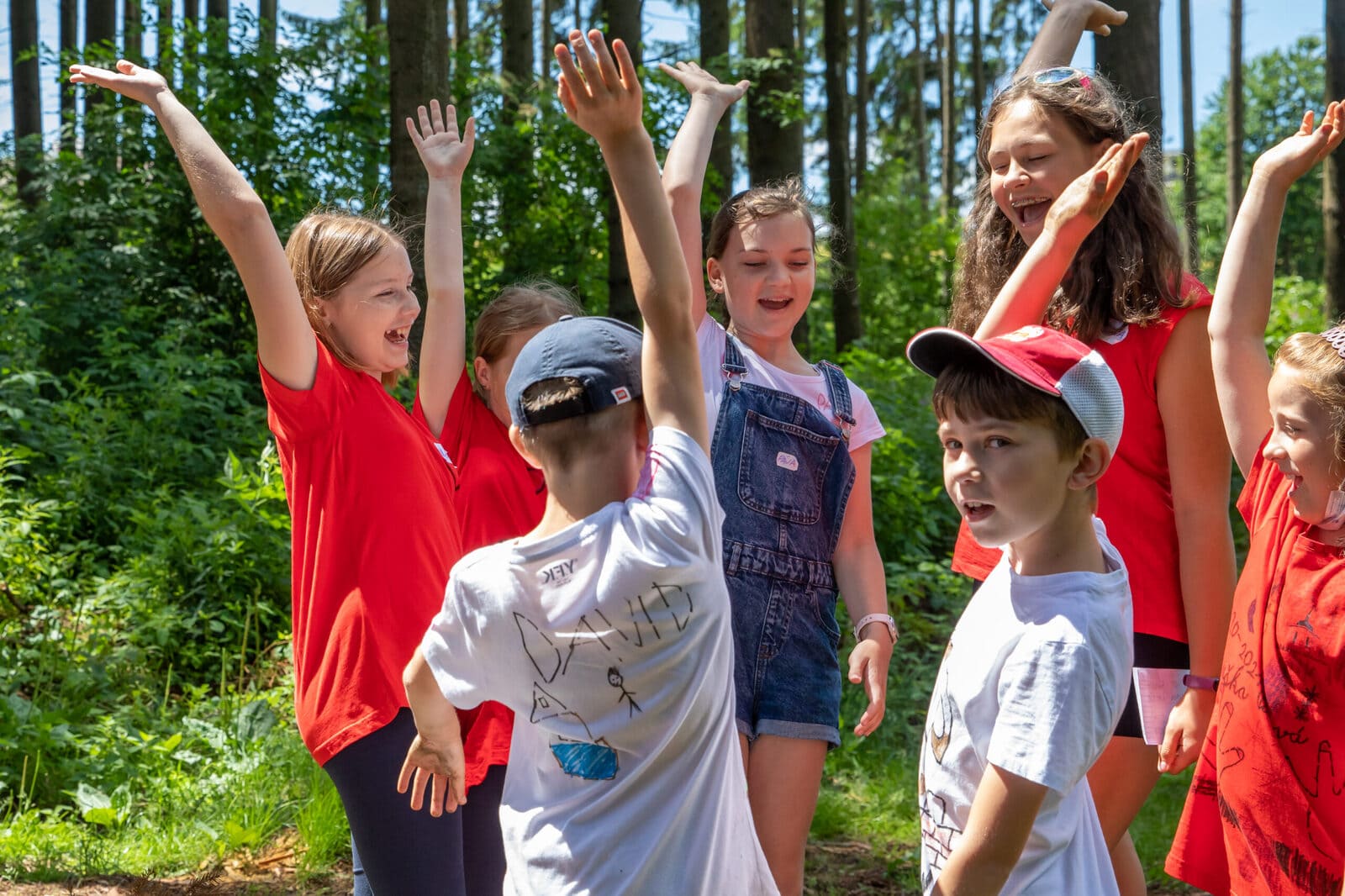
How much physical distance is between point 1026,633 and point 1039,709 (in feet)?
0.42

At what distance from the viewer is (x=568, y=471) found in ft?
6.22

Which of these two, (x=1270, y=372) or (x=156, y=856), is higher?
(x=1270, y=372)

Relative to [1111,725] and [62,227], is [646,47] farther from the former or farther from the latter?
[1111,725]

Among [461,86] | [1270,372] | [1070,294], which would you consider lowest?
[1270,372]

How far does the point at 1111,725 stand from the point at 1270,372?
3.45ft

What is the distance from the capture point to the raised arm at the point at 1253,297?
94.7 inches

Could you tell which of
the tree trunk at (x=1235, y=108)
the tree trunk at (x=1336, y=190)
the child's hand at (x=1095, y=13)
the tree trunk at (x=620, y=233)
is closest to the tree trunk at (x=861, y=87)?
the tree trunk at (x=1235, y=108)

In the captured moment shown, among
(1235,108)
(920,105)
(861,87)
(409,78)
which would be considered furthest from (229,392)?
(920,105)

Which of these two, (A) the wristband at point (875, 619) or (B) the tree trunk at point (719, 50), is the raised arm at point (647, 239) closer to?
(A) the wristband at point (875, 619)

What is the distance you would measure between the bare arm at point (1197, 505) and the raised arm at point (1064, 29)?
3.27 ft

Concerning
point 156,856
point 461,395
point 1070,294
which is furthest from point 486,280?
point 1070,294

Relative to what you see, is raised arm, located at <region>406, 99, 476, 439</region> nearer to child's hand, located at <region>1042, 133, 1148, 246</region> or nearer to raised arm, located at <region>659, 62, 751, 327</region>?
raised arm, located at <region>659, 62, 751, 327</region>

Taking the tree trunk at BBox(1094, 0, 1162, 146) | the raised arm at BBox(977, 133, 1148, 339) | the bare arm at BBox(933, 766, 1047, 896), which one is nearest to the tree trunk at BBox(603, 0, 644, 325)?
the tree trunk at BBox(1094, 0, 1162, 146)

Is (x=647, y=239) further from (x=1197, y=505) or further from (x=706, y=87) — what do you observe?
(x=1197, y=505)
